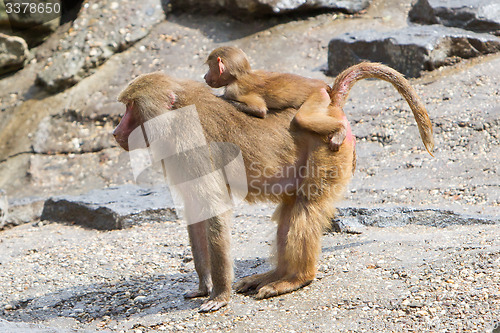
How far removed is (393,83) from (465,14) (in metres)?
5.55

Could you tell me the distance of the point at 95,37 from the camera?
393 inches

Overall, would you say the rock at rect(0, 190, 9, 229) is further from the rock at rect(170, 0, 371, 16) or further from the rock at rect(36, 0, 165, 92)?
the rock at rect(170, 0, 371, 16)

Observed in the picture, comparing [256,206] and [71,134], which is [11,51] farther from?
[256,206]

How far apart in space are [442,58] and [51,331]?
7.09m

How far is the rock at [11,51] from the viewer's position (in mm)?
9898

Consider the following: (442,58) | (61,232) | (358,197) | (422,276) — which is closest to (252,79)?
(422,276)

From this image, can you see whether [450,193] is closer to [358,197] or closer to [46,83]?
[358,197]

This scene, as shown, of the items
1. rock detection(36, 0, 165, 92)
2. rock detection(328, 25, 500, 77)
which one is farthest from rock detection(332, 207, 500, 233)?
rock detection(36, 0, 165, 92)

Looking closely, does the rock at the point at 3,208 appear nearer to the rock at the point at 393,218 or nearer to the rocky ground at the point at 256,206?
the rocky ground at the point at 256,206

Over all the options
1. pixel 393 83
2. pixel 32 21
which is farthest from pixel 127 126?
pixel 32 21

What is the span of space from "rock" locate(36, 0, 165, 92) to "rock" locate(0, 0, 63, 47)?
441mm

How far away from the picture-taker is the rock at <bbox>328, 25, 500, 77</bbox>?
857cm

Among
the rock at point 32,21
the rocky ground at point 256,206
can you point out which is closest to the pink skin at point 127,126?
the rocky ground at point 256,206

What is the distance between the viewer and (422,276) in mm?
3928
